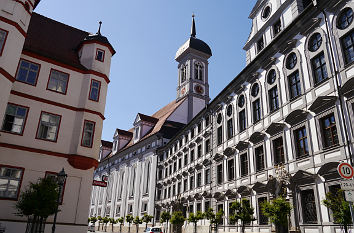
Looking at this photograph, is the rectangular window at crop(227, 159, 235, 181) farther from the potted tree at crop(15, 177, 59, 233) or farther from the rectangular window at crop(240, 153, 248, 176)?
the potted tree at crop(15, 177, 59, 233)

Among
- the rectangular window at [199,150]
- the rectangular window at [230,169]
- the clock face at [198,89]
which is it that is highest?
the clock face at [198,89]

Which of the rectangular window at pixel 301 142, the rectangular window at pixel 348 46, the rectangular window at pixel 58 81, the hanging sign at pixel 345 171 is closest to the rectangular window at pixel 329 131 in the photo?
the rectangular window at pixel 301 142

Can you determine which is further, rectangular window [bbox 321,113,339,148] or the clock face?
the clock face

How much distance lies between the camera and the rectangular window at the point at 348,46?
16.0m

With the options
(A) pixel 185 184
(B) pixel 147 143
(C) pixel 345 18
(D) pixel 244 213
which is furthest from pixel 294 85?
(B) pixel 147 143

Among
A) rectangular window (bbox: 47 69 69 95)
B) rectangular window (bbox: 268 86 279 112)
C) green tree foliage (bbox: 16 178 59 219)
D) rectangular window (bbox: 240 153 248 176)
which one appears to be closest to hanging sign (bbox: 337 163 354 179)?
rectangular window (bbox: 268 86 279 112)

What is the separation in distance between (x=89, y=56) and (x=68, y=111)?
5.17 meters

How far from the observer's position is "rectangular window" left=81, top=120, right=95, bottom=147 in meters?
21.5

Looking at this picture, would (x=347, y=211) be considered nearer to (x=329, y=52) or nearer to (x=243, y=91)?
(x=329, y=52)

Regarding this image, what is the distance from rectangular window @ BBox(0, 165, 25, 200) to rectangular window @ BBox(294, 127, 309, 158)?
699 inches

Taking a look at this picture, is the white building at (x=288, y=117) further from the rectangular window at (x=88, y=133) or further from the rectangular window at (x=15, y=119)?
the rectangular window at (x=15, y=119)

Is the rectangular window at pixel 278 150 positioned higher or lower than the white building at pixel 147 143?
lower

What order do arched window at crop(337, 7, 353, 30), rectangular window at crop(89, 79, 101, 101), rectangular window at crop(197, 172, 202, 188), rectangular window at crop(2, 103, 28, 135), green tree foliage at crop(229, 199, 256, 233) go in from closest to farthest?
arched window at crop(337, 7, 353, 30) < rectangular window at crop(2, 103, 28, 135) < green tree foliage at crop(229, 199, 256, 233) < rectangular window at crop(89, 79, 101, 101) < rectangular window at crop(197, 172, 202, 188)

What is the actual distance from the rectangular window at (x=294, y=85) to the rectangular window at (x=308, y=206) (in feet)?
20.9
